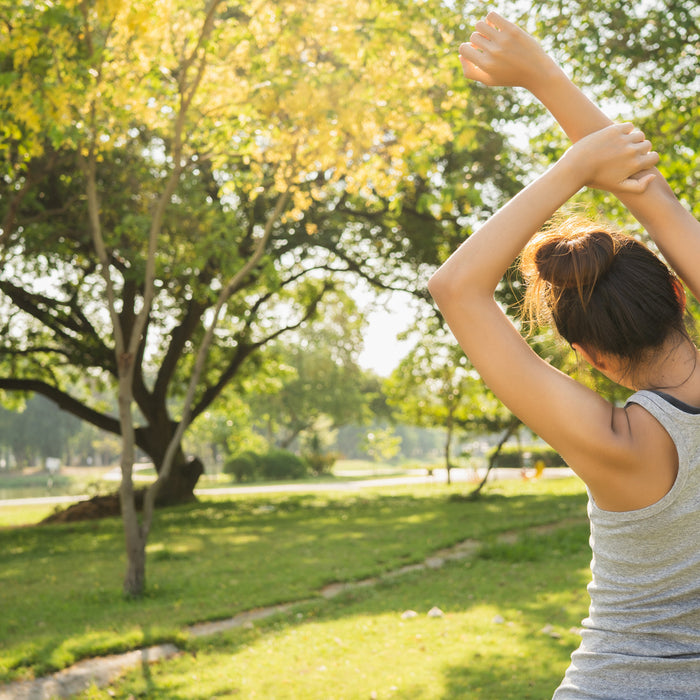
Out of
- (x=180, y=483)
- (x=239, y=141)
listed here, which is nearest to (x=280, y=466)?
(x=180, y=483)

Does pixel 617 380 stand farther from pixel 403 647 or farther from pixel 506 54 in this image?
pixel 403 647

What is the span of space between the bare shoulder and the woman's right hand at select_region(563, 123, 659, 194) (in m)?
0.44

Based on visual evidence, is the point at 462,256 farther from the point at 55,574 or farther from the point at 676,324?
the point at 55,574

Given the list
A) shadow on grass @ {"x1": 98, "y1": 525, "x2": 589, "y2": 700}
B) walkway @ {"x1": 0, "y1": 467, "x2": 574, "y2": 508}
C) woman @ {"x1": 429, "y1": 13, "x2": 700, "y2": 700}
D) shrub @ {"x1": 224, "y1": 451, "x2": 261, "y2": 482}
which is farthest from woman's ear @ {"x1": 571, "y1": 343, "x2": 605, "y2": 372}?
shrub @ {"x1": 224, "y1": 451, "x2": 261, "y2": 482}

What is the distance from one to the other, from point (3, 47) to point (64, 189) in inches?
309

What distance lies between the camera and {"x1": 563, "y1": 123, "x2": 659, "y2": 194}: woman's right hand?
1417mm

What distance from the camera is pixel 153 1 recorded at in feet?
24.3

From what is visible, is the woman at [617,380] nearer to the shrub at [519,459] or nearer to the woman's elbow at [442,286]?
the woman's elbow at [442,286]

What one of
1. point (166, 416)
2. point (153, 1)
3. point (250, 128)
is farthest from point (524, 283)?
point (166, 416)

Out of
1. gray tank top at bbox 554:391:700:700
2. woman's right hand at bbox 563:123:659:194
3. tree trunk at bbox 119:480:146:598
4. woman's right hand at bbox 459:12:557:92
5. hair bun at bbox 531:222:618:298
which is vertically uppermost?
woman's right hand at bbox 459:12:557:92

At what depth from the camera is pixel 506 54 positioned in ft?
5.11

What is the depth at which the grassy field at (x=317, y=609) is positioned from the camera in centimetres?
551

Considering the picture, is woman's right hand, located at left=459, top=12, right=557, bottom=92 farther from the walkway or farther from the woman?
the walkway

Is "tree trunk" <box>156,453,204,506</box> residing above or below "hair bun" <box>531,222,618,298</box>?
below
